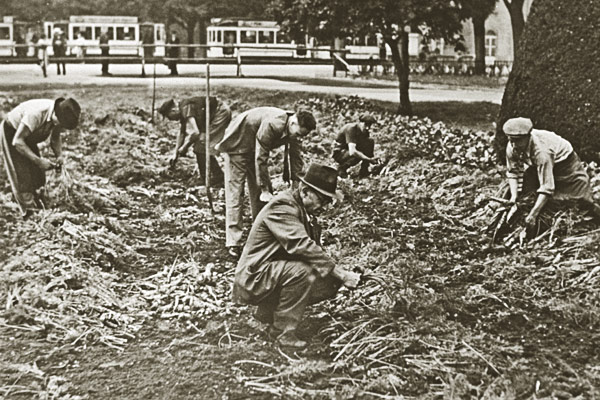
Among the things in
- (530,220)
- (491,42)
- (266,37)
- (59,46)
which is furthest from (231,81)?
(491,42)

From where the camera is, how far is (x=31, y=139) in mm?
8211

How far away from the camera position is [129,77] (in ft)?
70.9

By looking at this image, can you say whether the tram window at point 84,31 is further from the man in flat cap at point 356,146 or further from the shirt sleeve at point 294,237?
the shirt sleeve at point 294,237

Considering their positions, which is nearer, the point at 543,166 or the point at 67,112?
the point at 543,166

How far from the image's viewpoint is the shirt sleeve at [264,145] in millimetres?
7047

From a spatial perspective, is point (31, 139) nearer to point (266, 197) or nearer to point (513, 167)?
point (266, 197)

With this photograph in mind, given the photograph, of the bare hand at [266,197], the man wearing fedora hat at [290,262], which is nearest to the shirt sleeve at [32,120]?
the bare hand at [266,197]

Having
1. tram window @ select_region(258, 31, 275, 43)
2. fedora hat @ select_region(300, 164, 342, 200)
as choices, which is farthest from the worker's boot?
tram window @ select_region(258, 31, 275, 43)

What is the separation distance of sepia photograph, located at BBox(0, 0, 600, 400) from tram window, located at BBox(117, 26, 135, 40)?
654cm

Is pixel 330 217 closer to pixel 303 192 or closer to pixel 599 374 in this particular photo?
pixel 303 192

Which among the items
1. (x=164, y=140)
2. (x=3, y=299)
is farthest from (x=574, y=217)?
(x=164, y=140)

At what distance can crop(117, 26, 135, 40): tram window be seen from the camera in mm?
20344

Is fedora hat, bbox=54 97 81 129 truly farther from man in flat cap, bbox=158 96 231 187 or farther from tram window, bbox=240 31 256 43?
tram window, bbox=240 31 256 43

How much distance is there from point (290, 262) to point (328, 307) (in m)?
0.95
